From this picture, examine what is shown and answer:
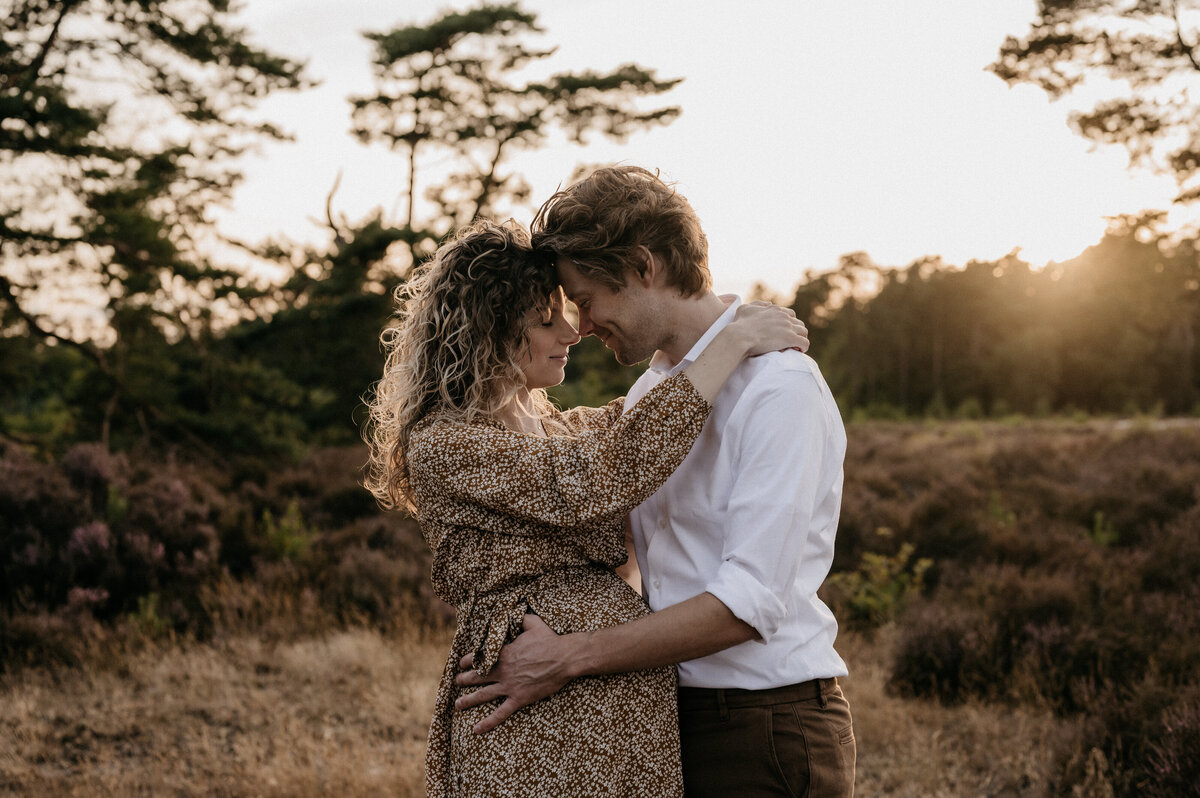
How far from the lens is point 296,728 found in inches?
188

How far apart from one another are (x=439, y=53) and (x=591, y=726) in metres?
18.6

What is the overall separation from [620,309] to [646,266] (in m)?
0.13

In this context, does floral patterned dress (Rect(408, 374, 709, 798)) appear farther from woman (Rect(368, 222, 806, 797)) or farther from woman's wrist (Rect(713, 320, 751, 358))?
woman's wrist (Rect(713, 320, 751, 358))

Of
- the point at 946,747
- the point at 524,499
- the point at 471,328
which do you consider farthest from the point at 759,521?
the point at 946,747

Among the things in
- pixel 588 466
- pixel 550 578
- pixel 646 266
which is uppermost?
pixel 646 266

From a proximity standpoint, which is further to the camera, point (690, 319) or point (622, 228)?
point (690, 319)

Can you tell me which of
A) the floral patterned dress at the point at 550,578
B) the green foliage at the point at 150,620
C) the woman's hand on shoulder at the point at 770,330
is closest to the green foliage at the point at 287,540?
the green foliage at the point at 150,620

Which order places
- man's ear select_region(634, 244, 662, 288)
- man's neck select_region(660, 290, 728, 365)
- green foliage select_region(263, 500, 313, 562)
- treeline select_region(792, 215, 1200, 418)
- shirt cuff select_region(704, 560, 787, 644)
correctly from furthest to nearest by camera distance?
treeline select_region(792, 215, 1200, 418) < green foliage select_region(263, 500, 313, 562) < man's neck select_region(660, 290, 728, 365) < man's ear select_region(634, 244, 662, 288) < shirt cuff select_region(704, 560, 787, 644)

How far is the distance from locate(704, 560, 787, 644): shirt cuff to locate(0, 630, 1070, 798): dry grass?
2.98 metres

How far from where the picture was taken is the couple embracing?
177 cm

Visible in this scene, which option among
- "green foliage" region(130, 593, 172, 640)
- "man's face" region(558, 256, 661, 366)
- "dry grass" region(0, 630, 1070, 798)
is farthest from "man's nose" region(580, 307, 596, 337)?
"green foliage" region(130, 593, 172, 640)

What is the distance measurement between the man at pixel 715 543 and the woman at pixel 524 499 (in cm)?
6

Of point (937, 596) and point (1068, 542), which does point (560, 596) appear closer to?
point (937, 596)

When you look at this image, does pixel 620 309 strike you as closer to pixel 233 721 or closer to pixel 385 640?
pixel 233 721
